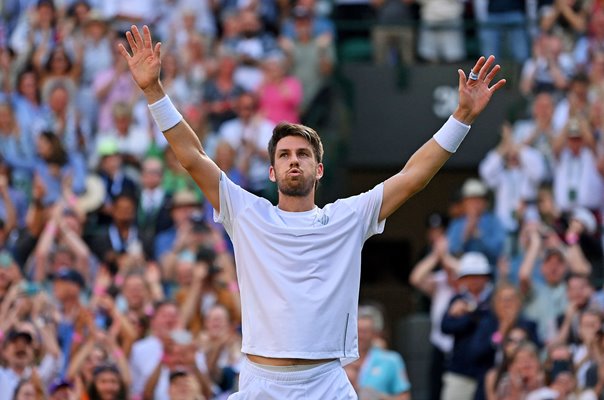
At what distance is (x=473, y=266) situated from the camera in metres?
12.9

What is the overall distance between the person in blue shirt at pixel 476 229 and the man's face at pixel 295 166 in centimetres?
673

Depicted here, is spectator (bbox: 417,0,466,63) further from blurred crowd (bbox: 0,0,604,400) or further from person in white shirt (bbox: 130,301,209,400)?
person in white shirt (bbox: 130,301,209,400)

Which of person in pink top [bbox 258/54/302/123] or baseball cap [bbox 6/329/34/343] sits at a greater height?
person in pink top [bbox 258/54/302/123]

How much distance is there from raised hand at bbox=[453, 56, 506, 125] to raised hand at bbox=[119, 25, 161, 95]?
138 centimetres

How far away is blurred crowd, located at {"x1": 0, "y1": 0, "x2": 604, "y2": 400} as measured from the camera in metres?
11.7

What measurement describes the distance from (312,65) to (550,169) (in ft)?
9.37

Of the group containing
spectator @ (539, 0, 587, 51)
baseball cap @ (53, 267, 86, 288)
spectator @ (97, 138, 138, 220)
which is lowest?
baseball cap @ (53, 267, 86, 288)

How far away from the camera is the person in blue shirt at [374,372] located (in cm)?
1156

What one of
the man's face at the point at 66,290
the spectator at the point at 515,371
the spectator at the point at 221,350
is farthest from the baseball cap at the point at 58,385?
the spectator at the point at 515,371

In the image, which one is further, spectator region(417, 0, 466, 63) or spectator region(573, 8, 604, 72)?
spectator region(417, 0, 466, 63)

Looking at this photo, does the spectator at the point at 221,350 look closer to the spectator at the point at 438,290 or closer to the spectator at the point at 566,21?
the spectator at the point at 438,290

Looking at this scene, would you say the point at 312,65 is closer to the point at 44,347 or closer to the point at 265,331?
the point at 44,347

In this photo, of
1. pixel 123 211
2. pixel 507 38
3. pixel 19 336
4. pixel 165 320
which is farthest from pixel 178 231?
pixel 507 38

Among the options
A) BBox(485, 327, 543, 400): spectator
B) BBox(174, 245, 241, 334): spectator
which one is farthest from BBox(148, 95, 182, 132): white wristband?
BBox(174, 245, 241, 334): spectator
